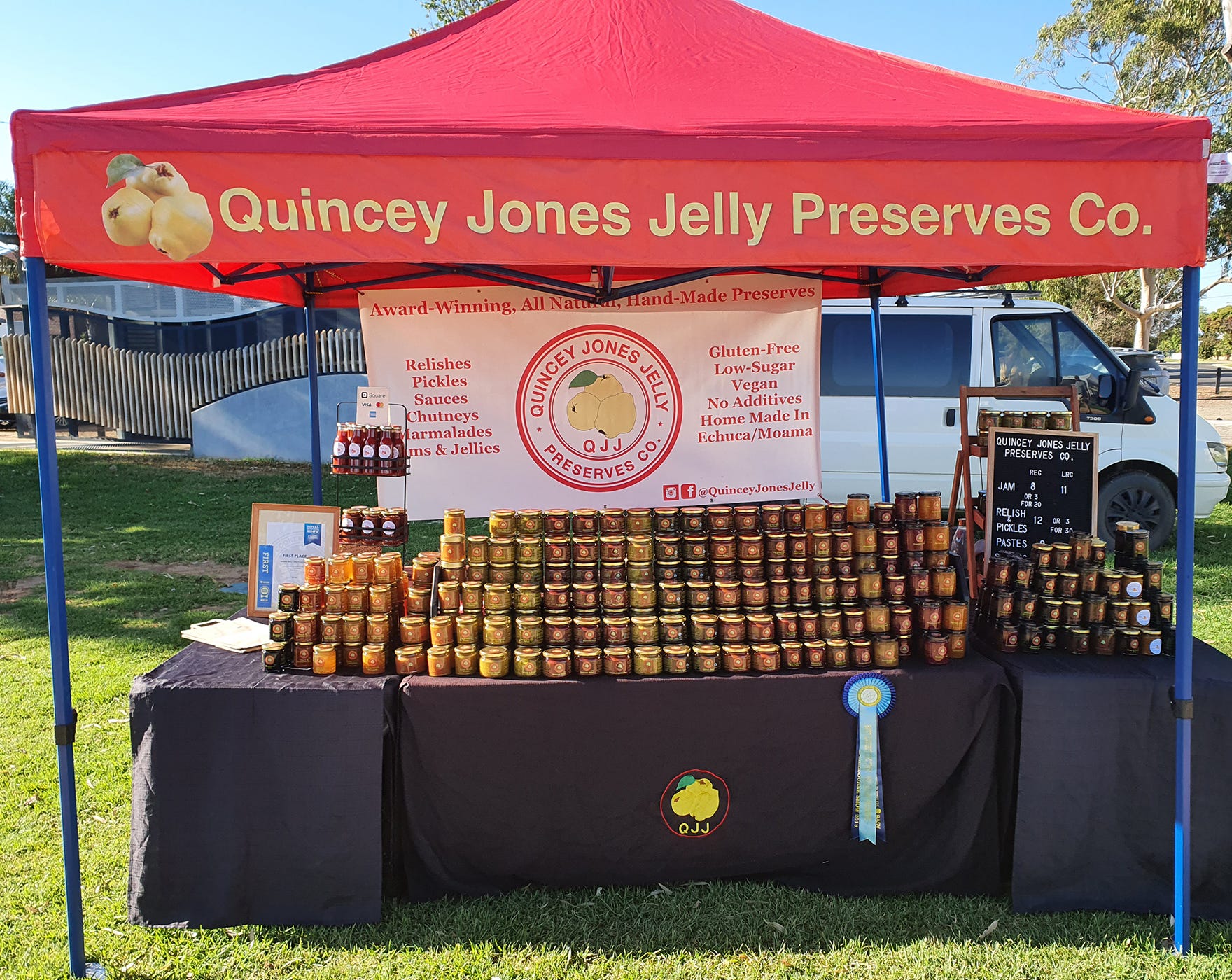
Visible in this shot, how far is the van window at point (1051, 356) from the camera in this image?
743cm

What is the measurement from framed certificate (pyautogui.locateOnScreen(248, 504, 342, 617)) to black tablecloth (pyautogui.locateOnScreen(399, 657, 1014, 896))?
42.8 inches

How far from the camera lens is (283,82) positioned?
2.89 metres

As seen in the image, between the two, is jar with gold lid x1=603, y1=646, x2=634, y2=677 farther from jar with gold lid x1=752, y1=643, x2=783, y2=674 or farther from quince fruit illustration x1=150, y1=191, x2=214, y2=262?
quince fruit illustration x1=150, y1=191, x2=214, y2=262

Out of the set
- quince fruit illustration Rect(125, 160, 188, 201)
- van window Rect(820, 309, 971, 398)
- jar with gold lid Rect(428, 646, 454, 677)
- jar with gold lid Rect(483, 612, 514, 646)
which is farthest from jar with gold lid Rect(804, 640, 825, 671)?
van window Rect(820, 309, 971, 398)

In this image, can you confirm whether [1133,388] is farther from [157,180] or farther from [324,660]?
[157,180]

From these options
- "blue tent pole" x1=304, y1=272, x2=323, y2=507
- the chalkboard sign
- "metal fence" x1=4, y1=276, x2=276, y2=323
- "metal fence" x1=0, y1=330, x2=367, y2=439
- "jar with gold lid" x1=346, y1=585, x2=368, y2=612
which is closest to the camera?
"jar with gold lid" x1=346, y1=585, x2=368, y2=612

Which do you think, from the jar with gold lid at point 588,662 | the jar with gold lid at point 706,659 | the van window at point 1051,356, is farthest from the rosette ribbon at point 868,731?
the van window at point 1051,356

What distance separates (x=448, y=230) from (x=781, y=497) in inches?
102

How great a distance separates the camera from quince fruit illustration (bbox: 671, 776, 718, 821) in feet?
10.0

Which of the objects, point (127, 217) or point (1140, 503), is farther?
point (1140, 503)

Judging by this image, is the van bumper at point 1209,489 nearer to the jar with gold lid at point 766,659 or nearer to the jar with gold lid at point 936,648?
the jar with gold lid at point 936,648

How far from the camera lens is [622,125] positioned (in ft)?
A: 7.98

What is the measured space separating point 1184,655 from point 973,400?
17.8 feet

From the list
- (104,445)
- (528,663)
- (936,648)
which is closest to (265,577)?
(528,663)
